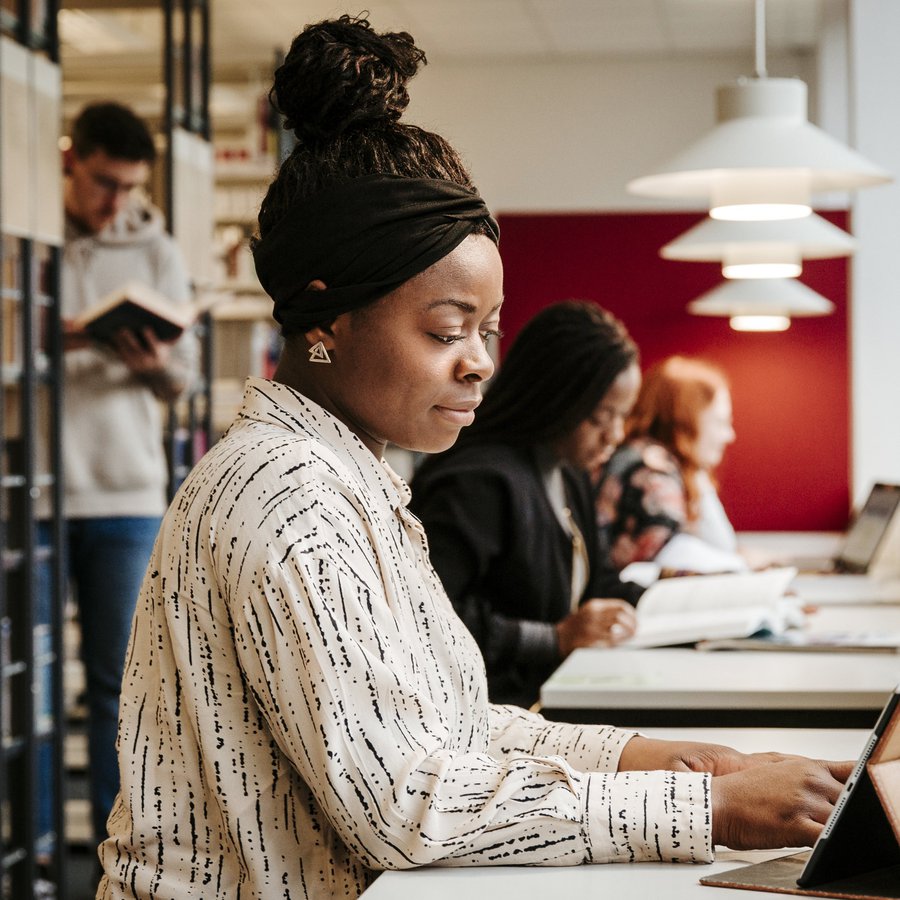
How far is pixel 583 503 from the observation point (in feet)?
9.68

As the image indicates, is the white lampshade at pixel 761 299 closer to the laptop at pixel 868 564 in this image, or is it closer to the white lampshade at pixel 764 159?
the laptop at pixel 868 564

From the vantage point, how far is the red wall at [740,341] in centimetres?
638

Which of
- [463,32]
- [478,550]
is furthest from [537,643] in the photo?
[463,32]

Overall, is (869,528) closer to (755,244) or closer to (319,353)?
(755,244)

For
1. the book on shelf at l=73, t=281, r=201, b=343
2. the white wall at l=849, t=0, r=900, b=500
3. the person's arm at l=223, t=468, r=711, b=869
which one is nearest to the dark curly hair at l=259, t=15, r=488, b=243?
the person's arm at l=223, t=468, r=711, b=869

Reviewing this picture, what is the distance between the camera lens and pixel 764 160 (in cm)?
232

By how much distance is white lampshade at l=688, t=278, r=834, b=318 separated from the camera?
4.98m

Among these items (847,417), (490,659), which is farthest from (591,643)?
(847,417)

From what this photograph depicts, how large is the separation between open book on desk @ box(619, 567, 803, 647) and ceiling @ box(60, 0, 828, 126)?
3.49 meters

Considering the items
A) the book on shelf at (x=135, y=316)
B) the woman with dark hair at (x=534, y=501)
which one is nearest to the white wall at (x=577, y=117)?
the book on shelf at (x=135, y=316)

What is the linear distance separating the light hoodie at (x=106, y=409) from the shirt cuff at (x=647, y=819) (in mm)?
2430

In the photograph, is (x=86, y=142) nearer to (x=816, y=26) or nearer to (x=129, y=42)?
(x=129, y=42)

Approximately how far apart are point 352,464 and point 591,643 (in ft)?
4.70

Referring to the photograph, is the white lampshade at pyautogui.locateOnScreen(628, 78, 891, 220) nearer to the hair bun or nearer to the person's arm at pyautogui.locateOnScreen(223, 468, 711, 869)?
the hair bun
